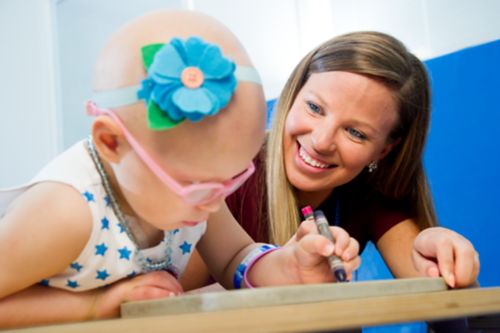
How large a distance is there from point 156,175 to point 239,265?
0.28m

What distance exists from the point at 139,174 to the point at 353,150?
77 cm

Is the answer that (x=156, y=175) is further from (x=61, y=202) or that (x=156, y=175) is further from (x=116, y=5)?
(x=116, y=5)

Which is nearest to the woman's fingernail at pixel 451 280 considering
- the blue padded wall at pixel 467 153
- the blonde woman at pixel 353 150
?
the blonde woman at pixel 353 150

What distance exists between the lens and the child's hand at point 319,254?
722 mm

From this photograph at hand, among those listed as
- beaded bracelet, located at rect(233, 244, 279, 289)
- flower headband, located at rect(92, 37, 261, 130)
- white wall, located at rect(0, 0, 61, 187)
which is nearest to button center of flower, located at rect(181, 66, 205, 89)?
flower headband, located at rect(92, 37, 261, 130)

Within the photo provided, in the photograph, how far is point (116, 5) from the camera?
118 inches

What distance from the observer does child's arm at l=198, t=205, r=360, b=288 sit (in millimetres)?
738

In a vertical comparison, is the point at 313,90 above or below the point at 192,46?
below

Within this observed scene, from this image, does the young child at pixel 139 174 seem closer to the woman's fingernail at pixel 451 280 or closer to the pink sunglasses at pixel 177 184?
the pink sunglasses at pixel 177 184

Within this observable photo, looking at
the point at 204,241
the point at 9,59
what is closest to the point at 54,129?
the point at 9,59

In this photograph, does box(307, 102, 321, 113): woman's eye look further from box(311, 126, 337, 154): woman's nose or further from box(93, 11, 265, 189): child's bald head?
box(93, 11, 265, 189): child's bald head

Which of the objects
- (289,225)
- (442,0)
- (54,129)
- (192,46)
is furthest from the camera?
(54,129)

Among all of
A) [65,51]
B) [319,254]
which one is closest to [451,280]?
[319,254]

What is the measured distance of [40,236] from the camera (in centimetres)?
61
